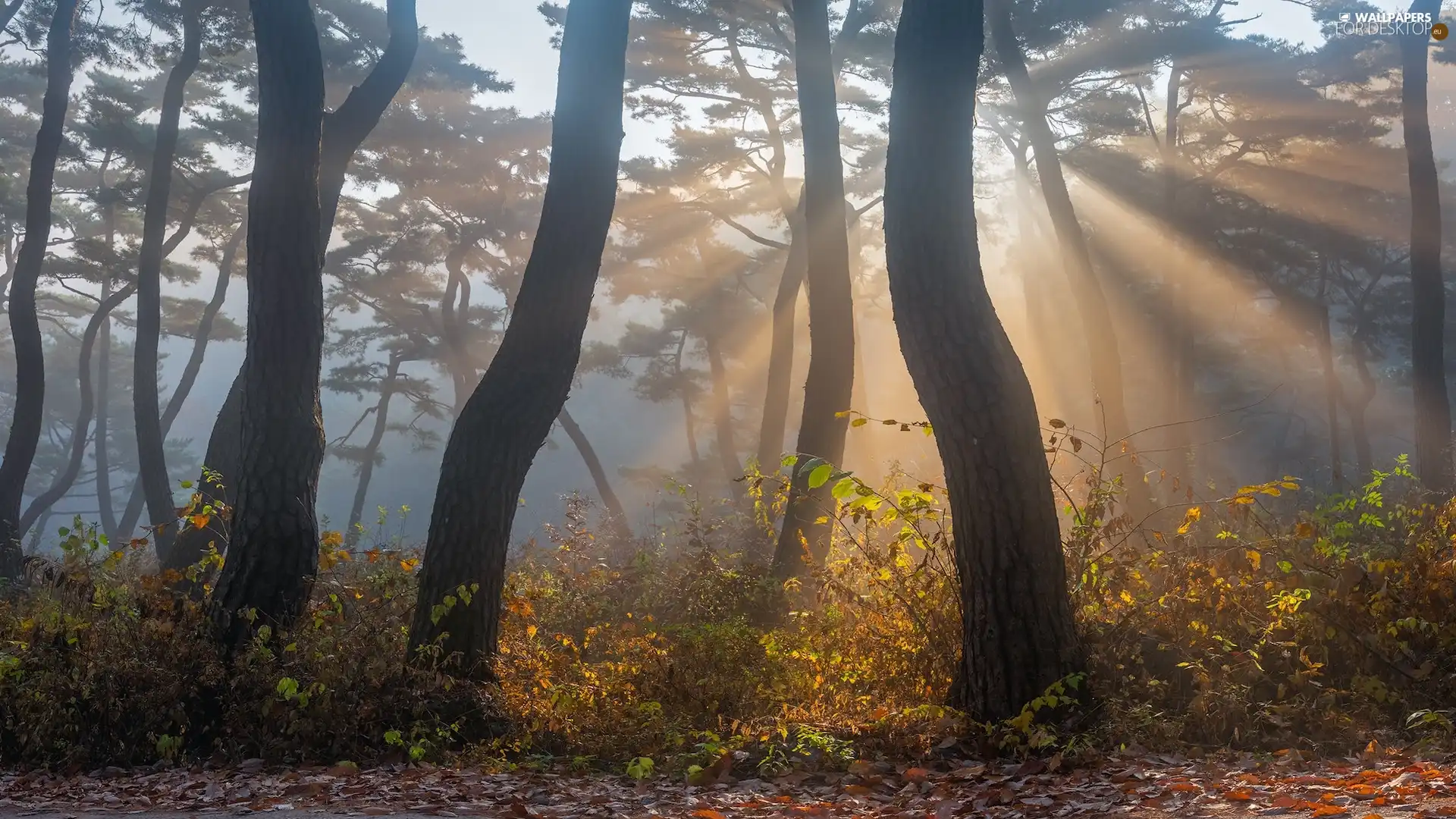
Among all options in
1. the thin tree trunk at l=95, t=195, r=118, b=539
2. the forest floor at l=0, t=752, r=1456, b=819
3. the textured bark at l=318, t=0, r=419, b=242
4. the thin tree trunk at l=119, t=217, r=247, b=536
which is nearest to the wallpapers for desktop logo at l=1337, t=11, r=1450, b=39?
the textured bark at l=318, t=0, r=419, b=242

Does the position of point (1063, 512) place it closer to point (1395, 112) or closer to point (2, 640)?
point (2, 640)

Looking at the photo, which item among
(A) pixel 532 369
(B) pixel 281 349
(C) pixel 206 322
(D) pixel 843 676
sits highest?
(C) pixel 206 322

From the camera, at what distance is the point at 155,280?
15.9 metres

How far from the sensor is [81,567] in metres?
7.03

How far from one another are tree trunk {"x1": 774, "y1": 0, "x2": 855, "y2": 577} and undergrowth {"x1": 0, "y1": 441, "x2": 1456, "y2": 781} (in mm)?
2987

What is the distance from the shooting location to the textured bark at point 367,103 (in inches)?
319

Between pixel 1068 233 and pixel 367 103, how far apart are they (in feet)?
32.9

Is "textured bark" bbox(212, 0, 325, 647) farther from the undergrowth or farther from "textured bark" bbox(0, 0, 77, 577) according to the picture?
"textured bark" bbox(0, 0, 77, 577)

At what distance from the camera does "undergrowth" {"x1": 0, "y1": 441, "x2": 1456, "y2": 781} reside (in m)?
5.08

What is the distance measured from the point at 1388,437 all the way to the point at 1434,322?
31.1m

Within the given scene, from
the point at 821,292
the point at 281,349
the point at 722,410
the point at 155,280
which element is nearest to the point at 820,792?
the point at 281,349

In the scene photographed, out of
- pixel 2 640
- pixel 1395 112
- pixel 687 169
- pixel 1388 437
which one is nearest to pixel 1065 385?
pixel 1395 112

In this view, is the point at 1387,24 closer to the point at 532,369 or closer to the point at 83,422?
the point at 532,369

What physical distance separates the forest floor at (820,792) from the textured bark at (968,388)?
561 millimetres
